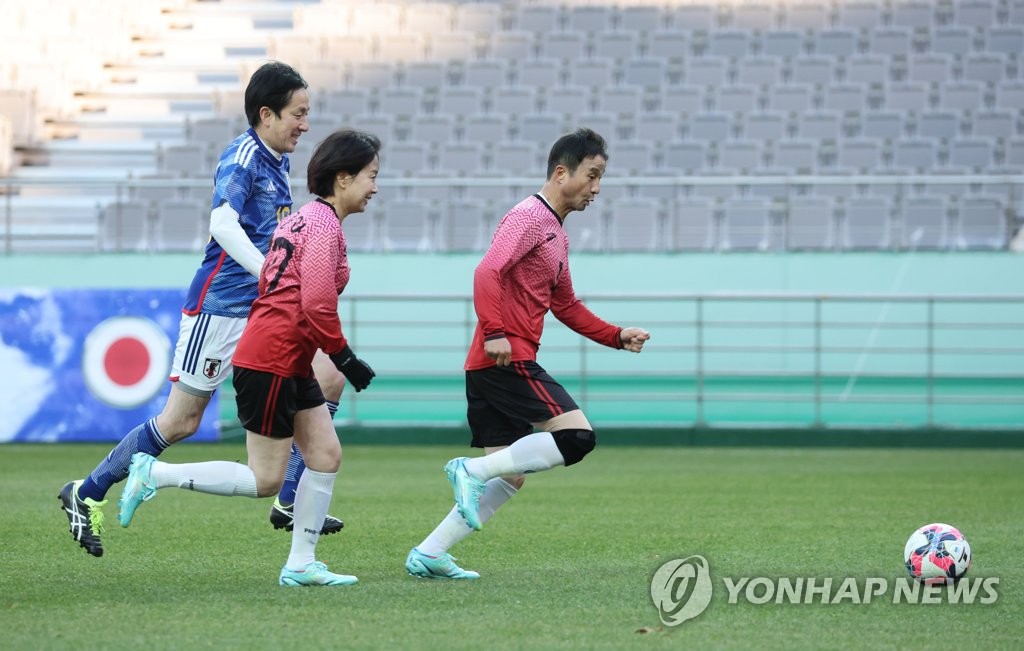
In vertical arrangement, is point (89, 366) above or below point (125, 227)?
below

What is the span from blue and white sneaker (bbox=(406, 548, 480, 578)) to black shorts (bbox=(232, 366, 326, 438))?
2.75 feet

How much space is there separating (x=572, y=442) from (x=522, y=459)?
21 centimetres

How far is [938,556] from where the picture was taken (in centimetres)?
562

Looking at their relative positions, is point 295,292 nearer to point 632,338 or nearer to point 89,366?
point 632,338

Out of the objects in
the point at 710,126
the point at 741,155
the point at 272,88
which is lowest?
the point at 741,155

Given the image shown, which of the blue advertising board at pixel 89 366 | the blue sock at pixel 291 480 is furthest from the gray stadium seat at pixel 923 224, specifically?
the blue sock at pixel 291 480

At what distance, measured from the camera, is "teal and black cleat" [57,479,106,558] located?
18.7ft

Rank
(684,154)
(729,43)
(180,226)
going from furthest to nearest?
1. (729,43)
2. (684,154)
3. (180,226)

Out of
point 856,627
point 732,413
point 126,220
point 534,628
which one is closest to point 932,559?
point 856,627

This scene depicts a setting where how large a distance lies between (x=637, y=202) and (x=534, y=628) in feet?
38.0

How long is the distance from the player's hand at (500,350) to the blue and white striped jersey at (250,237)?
1115 millimetres

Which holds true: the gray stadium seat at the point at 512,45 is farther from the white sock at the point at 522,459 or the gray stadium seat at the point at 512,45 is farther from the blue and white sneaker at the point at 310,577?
the blue and white sneaker at the point at 310,577

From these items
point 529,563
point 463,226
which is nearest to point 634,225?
point 463,226

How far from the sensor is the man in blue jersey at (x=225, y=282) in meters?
5.83
